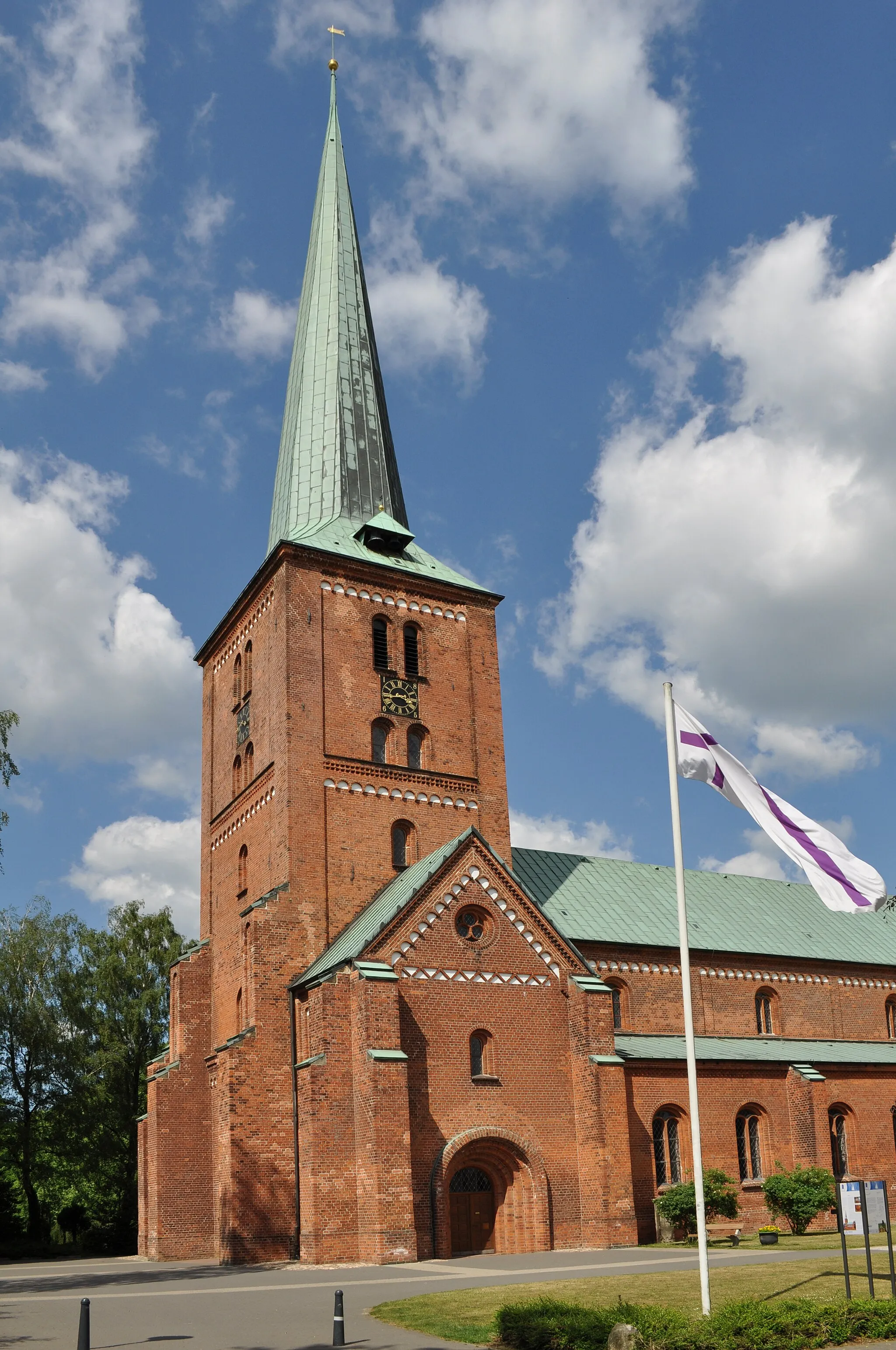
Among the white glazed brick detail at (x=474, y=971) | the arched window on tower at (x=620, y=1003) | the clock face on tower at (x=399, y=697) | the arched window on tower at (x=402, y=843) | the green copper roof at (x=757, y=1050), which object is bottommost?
the green copper roof at (x=757, y=1050)

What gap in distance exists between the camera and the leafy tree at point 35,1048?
46750mm

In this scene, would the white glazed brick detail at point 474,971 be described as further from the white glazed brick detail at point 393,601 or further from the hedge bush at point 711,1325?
the hedge bush at point 711,1325

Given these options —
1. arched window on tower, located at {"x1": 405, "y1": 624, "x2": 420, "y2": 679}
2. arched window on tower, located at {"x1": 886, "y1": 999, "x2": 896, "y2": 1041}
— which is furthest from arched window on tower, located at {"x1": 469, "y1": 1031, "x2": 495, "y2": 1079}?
arched window on tower, located at {"x1": 886, "y1": 999, "x2": 896, "y2": 1041}

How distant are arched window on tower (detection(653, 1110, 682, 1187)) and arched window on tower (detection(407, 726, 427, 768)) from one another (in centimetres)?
1180

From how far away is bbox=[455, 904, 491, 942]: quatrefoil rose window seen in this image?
29828 mm

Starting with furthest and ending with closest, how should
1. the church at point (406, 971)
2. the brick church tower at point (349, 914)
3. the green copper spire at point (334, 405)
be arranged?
the green copper spire at point (334, 405), the church at point (406, 971), the brick church tower at point (349, 914)

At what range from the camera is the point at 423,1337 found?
49.2 feet

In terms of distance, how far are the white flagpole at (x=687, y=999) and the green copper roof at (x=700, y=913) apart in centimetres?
1928

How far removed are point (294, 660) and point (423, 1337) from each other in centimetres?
2143

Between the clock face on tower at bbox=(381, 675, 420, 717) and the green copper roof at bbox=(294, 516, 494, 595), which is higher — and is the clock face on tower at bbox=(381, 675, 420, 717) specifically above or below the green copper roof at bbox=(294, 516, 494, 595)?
below

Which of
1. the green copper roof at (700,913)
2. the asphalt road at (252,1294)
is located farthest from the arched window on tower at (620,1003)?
the asphalt road at (252,1294)

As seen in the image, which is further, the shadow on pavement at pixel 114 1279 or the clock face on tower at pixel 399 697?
the clock face on tower at pixel 399 697

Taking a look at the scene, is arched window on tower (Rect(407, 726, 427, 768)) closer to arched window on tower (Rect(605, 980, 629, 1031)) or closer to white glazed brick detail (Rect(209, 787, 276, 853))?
white glazed brick detail (Rect(209, 787, 276, 853))

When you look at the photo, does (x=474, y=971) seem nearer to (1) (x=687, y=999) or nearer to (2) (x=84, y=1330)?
(1) (x=687, y=999)
